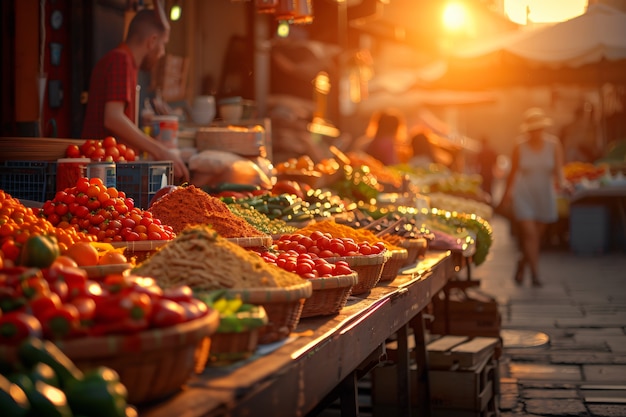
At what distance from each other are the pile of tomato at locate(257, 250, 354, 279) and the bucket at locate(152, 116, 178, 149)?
314 cm

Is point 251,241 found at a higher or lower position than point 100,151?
lower

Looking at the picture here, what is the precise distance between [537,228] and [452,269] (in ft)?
19.5

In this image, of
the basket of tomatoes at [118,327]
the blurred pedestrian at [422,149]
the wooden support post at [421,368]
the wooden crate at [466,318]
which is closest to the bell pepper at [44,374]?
the basket of tomatoes at [118,327]

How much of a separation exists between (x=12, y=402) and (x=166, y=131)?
5.19 m

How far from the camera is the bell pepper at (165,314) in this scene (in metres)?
2.44

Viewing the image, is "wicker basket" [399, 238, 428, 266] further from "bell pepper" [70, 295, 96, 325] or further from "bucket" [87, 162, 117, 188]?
"bell pepper" [70, 295, 96, 325]

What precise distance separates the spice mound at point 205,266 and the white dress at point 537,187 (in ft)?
32.3

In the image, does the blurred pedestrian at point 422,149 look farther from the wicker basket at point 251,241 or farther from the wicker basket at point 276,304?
the wicker basket at point 276,304

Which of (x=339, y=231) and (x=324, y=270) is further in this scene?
(x=339, y=231)

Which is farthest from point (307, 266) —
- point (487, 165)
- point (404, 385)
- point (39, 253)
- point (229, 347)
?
point (487, 165)

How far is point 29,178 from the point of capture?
18.4 ft

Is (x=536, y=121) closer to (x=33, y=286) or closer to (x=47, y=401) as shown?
(x=33, y=286)

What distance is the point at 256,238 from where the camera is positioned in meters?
4.53

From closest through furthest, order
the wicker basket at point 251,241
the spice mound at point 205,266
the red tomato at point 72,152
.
Answer: the spice mound at point 205,266, the wicker basket at point 251,241, the red tomato at point 72,152
